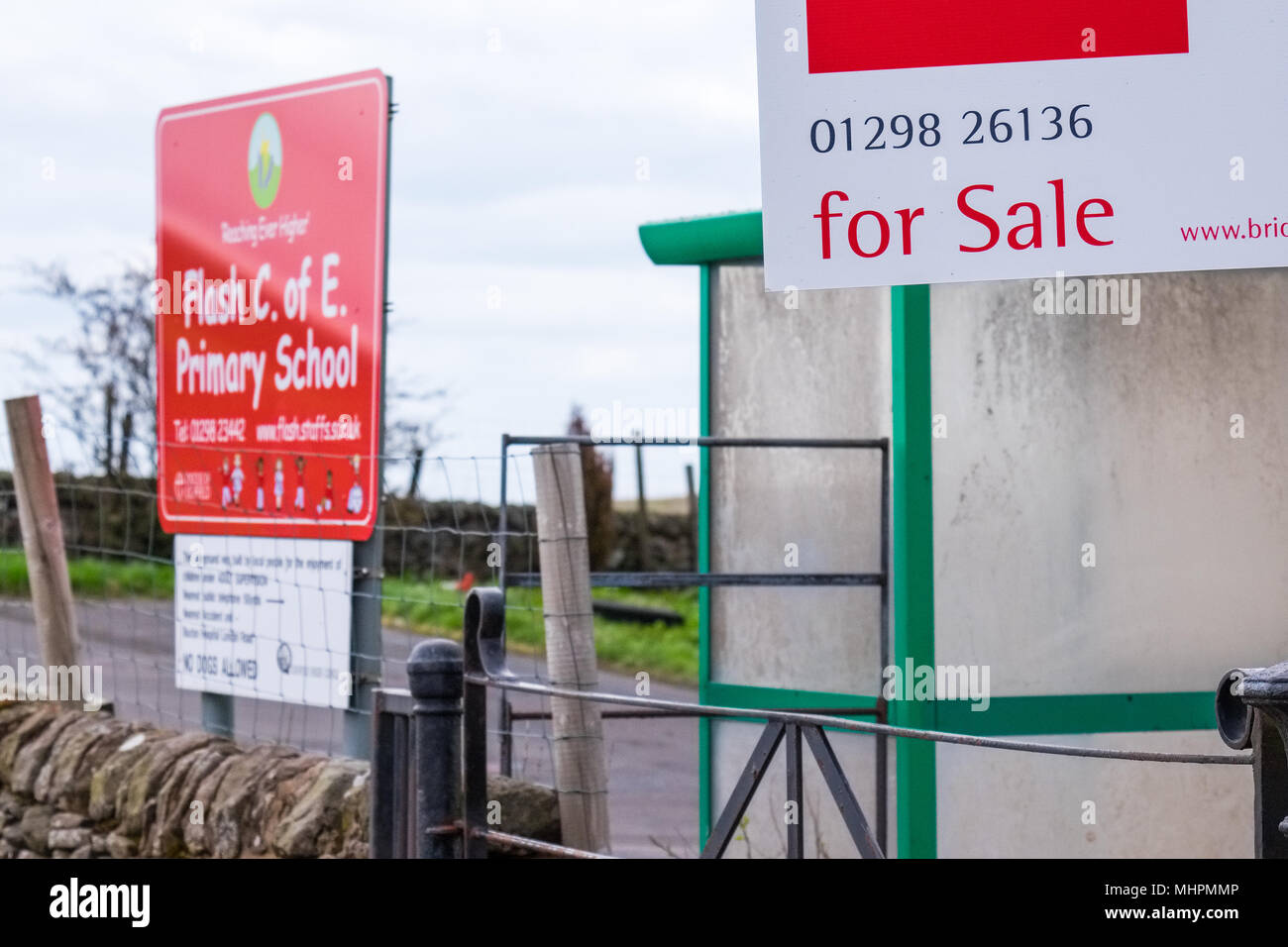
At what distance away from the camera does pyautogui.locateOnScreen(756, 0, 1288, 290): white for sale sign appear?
3.44m

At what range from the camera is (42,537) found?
666 centimetres

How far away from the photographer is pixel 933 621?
5.04m

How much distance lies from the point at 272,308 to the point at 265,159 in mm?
578

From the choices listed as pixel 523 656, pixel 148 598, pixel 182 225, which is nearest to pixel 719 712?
pixel 182 225

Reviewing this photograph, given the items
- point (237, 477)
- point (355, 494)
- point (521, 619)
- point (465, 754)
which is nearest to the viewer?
point (465, 754)

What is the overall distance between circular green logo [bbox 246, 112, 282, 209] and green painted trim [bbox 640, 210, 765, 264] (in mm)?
1369

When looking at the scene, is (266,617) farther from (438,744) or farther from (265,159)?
(438,744)

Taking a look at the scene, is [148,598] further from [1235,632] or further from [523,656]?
[1235,632]

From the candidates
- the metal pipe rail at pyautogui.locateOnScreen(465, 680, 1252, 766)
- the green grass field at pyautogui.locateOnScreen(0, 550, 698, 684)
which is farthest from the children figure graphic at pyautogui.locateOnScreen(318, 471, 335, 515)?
the green grass field at pyautogui.locateOnScreen(0, 550, 698, 684)

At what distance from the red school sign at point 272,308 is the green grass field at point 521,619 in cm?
846

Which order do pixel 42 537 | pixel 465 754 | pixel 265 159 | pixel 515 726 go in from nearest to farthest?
1. pixel 465 754
2. pixel 265 159
3. pixel 42 537
4. pixel 515 726

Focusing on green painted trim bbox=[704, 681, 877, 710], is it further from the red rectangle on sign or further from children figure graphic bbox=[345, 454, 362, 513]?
the red rectangle on sign

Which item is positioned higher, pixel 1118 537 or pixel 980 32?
pixel 980 32

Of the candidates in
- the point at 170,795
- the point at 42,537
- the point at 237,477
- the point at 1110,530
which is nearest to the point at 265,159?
the point at 237,477
